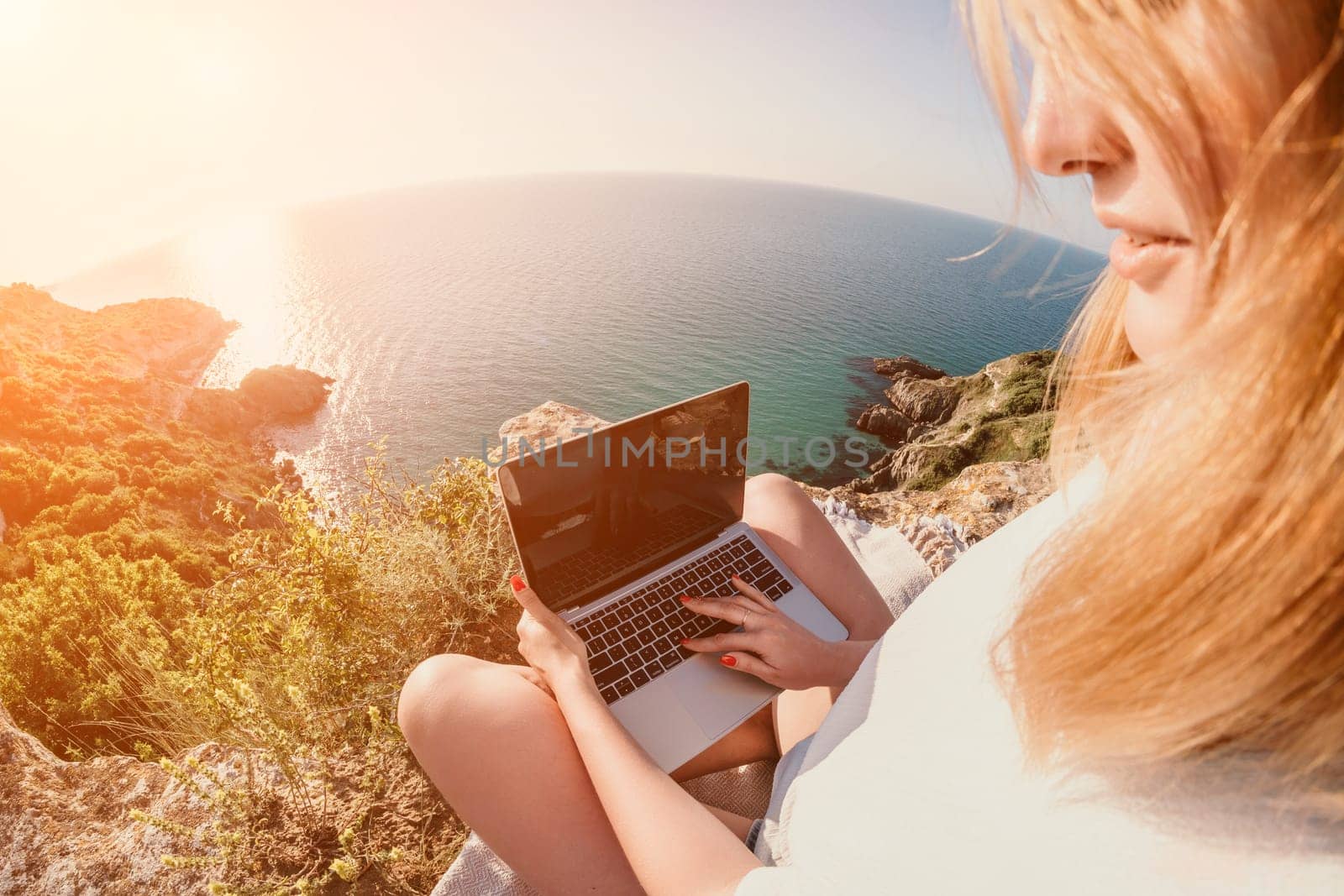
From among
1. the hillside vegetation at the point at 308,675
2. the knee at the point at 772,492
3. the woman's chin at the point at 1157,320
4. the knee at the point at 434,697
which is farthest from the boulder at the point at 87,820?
the woman's chin at the point at 1157,320

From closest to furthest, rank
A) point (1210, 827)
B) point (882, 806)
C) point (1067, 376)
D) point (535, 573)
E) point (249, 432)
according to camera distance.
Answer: point (1210, 827), point (882, 806), point (1067, 376), point (535, 573), point (249, 432)

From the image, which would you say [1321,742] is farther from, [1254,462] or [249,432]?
[249,432]

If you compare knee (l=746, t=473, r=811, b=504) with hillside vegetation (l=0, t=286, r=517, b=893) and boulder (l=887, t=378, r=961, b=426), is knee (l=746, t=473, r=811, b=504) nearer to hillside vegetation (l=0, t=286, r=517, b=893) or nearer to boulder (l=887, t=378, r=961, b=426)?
hillside vegetation (l=0, t=286, r=517, b=893)

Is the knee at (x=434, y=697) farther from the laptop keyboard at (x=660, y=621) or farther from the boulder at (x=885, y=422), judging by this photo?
the boulder at (x=885, y=422)

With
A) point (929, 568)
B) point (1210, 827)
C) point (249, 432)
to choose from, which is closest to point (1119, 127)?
point (1210, 827)

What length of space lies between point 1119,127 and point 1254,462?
415 millimetres

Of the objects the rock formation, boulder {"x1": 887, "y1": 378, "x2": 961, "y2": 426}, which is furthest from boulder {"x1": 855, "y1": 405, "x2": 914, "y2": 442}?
boulder {"x1": 887, "y1": 378, "x2": 961, "y2": 426}

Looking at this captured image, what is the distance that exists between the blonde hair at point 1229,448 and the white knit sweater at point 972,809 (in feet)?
0.21

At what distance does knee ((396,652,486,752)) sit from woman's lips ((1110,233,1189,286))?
5.31ft

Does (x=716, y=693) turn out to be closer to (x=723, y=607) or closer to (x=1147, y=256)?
(x=723, y=607)

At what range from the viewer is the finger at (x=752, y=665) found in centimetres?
171

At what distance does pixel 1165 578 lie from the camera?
24.3 inches

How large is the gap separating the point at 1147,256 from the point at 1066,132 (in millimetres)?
191

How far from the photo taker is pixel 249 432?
46.7 meters
